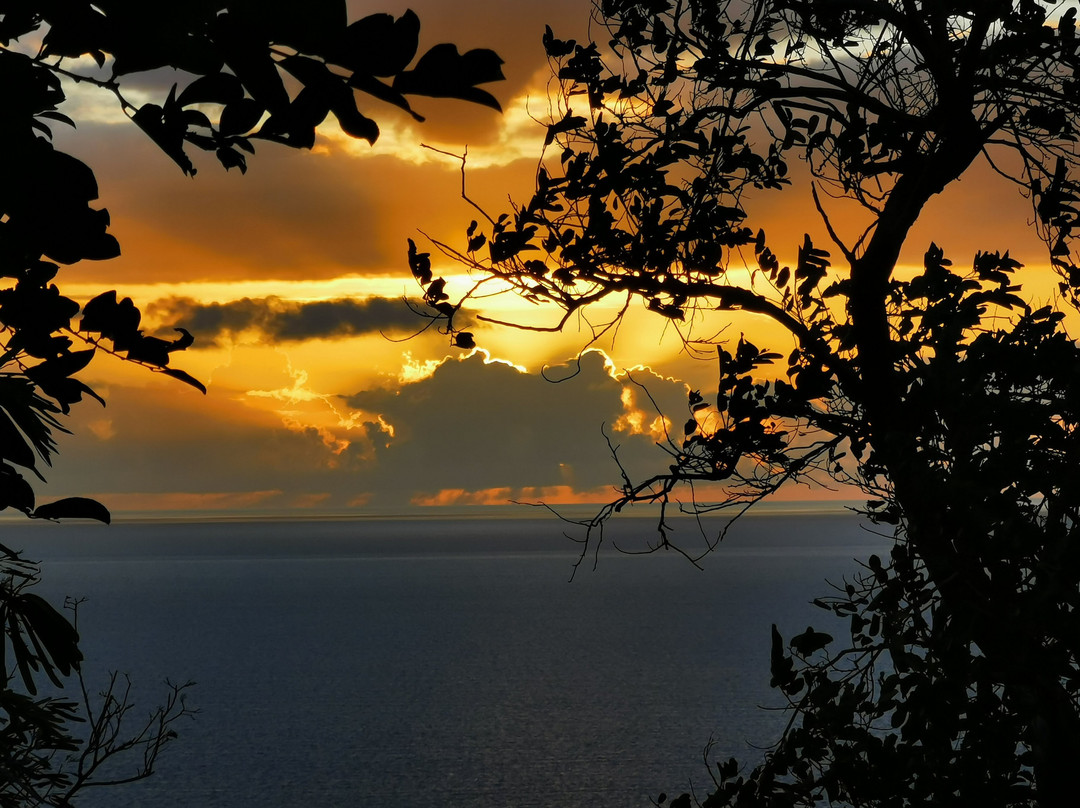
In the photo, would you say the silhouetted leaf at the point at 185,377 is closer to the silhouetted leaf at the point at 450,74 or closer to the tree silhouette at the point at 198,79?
the tree silhouette at the point at 198,79

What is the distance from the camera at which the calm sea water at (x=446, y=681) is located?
24.2m

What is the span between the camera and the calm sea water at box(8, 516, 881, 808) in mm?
24219

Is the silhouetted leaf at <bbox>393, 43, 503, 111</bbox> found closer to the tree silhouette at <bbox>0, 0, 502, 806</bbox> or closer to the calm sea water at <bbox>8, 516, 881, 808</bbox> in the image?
the tree silhouette at <bbox>0, 0, 502, 806</bbox>

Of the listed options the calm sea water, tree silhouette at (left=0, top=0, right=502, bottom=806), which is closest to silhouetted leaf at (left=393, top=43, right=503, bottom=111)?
tree silhouette at (left=0, top=0, right=502, bottom=806)

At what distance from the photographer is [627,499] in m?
5.01

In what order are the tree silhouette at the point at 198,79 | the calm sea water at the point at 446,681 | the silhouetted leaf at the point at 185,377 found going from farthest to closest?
the calm sea water at the point at 446,681
the silhouetted leaf at the point at 185,377
the tree silhouette at the point at 198,79

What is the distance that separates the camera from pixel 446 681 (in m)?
38.4

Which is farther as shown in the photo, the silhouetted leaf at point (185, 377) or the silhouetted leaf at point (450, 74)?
the silhouetted leaf at point (185, 377)

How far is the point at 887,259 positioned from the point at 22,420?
399cm

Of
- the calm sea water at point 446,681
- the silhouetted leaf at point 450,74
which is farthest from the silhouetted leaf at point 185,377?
the calm sea water at point 446,681

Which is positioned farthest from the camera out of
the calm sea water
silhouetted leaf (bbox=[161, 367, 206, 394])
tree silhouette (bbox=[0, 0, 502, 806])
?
the calm sea water

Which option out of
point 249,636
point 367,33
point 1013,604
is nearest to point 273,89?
point 367,33

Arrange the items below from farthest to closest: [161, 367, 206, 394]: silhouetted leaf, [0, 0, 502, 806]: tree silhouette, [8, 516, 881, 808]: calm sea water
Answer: [8, 516, 881, 808]: calm sea water
[161, 367, 206, 394]: silhouetted leaf
[0, 0, 502, 806]: tree silhouette

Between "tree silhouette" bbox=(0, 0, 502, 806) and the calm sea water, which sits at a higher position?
"tree silhouette" bbox=(0, 0, 502, 806)
